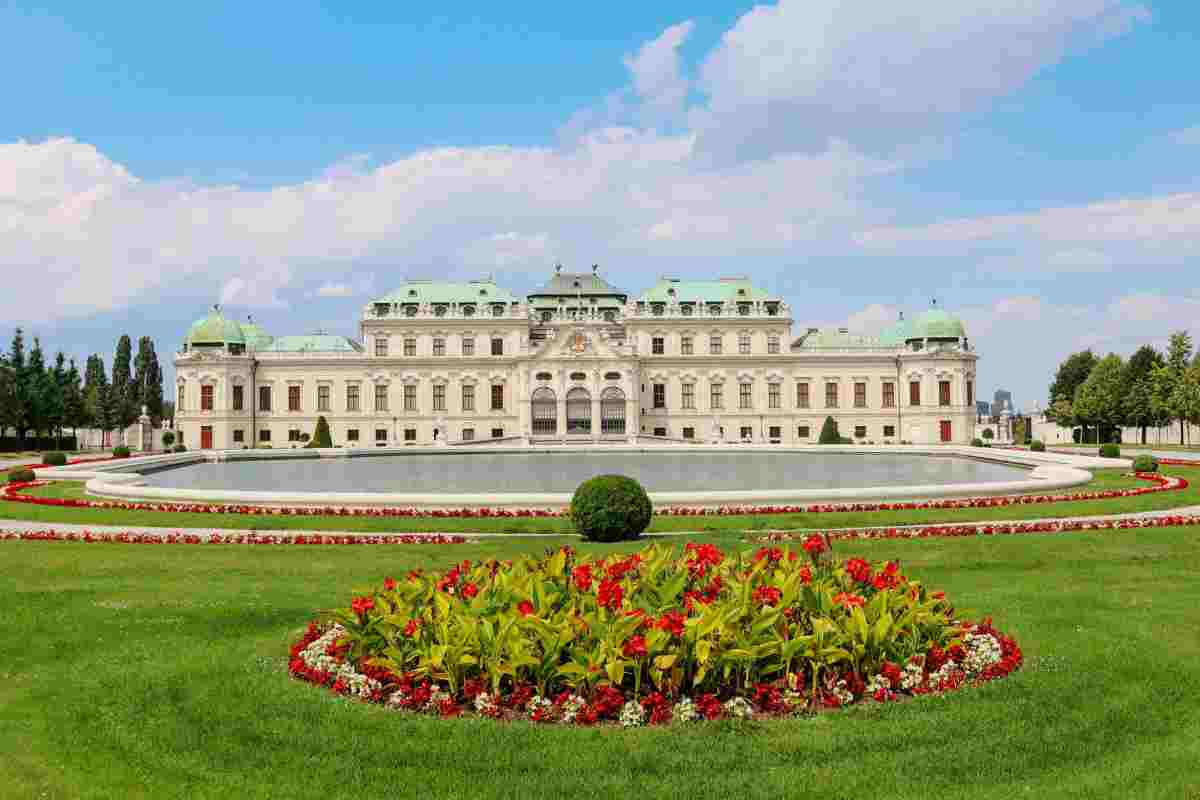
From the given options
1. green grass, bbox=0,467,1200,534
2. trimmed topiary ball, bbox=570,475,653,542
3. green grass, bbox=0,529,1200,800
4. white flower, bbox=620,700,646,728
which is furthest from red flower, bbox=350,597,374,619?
green grass, bbox=0,467,1200,534

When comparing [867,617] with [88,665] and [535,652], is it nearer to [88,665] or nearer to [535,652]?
[535,652]

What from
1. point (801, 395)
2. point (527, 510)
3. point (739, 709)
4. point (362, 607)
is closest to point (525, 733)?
point (739, 709)

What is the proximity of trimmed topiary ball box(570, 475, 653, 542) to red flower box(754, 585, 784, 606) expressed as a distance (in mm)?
9364

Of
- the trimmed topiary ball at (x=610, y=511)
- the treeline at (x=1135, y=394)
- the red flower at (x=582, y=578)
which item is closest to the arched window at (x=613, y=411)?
the treeline at (x=1135, y=394)

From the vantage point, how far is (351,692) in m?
8.59

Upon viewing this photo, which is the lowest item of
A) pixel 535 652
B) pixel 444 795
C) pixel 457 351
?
pixel 444 795

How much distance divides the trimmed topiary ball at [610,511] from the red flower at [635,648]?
10379mm

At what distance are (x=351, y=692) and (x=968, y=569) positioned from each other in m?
10.8

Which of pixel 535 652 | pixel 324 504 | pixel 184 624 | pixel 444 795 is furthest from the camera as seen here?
pixel 324 504

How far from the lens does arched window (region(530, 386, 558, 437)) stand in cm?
7856

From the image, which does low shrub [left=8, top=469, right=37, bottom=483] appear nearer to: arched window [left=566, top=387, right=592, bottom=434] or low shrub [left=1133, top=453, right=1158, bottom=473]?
low shrub [left=1133, top=453, right=1158, bottom=473]

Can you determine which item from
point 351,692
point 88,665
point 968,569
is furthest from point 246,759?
point 968,569

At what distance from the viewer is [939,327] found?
81688 mm

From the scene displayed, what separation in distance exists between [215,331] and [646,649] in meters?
79.7
